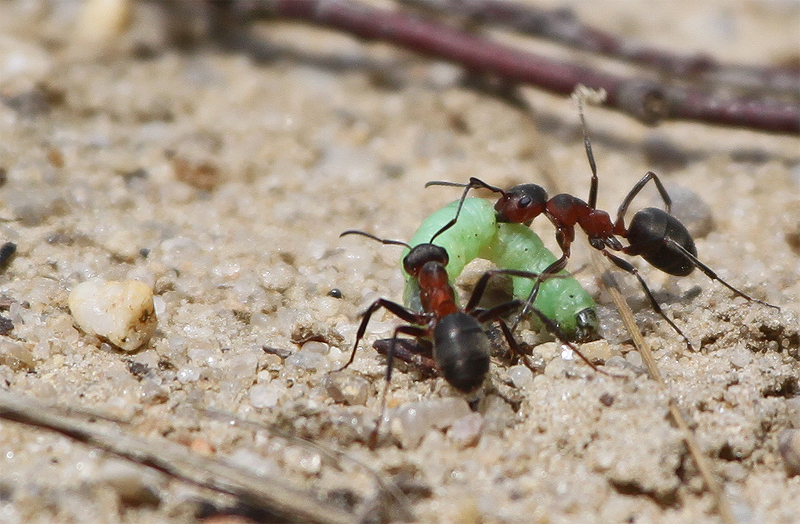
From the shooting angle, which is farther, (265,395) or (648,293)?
(648,293)

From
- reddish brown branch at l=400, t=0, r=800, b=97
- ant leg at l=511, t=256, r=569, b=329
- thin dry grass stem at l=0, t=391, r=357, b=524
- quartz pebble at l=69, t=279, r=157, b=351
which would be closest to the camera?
thin dry grass stem at l=0, t=391, r=357, b=524

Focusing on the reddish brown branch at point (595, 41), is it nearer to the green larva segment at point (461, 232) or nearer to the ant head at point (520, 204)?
the ant head at point (520, 204)

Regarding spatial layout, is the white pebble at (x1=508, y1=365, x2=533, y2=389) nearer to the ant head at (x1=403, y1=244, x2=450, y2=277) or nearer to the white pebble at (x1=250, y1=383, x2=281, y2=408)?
the ant head at (x1=403, y1=244, x2=450, y2=277)

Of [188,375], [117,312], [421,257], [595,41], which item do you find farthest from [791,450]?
[595,41]

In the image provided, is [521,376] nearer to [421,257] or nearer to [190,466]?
[421,257]

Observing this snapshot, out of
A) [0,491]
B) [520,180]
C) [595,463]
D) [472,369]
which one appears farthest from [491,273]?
[0,491]

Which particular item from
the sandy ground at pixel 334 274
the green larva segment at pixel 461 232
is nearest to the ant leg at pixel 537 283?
the sandy ground at pixel 334 274

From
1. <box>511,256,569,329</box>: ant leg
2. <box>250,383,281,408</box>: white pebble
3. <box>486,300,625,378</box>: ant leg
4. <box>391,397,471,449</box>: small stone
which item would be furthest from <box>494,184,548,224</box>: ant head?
<box>250,383,281,408</box>: white pebble

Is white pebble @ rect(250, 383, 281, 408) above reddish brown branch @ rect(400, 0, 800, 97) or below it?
below
